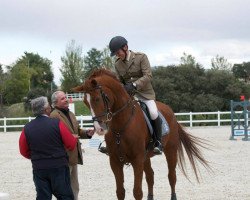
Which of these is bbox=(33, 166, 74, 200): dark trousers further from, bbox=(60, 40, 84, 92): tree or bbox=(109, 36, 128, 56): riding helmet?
bbox=(60, 40, 84, 92): tree

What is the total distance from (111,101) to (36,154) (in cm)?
121

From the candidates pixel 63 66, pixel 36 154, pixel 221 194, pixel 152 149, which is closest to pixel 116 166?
pixel 152 149

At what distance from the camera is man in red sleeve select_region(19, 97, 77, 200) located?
5.26 m

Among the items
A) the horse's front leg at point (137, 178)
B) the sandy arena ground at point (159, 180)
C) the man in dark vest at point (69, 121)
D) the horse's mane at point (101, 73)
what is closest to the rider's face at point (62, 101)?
the man in dark vest at point (69, 121)

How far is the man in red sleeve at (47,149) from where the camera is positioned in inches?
207

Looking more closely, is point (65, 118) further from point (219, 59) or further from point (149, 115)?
point (219, 59)

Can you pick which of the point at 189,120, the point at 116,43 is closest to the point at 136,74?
the point at 116,43

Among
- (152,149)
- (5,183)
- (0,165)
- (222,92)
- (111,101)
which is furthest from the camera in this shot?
(222,92)

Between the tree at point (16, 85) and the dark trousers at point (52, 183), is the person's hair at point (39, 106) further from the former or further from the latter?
the tree at point (16, 85)

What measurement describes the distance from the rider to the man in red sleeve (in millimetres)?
1640

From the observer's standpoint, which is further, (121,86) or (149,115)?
(149,115)

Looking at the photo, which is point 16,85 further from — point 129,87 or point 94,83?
point 94,83

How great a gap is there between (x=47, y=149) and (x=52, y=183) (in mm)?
395

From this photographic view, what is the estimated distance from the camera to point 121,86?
249 inches
